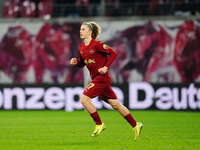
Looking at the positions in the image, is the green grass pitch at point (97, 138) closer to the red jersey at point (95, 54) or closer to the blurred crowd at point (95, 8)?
the red jersey at point (95, 54)

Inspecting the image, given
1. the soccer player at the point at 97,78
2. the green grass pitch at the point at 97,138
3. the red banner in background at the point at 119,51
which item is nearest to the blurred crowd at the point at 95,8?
the red banner in background at the point at 119,51

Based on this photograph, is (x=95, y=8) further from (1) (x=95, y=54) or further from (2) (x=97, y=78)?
(2) (x=97, y=78)

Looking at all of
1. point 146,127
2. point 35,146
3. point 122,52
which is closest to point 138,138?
point 35,146

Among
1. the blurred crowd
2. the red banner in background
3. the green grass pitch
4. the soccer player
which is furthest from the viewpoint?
the red banner in background

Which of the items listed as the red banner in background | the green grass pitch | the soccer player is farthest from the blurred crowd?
the soccer player

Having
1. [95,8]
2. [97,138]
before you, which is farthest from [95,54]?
[95,8]

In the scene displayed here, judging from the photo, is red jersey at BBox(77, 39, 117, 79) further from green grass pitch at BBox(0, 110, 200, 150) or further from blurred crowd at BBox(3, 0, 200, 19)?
blurred crowd at BBox(3, 0, 200, 19)

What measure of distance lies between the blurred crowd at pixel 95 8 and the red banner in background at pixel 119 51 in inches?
20.0

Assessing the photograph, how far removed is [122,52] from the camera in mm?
25531

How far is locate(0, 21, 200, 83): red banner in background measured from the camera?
25.1 metres

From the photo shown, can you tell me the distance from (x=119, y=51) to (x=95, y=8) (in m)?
2.14

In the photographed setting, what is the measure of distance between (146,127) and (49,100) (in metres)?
8.83

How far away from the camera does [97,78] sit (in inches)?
424

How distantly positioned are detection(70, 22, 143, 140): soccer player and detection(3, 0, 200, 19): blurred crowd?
45.5ft
